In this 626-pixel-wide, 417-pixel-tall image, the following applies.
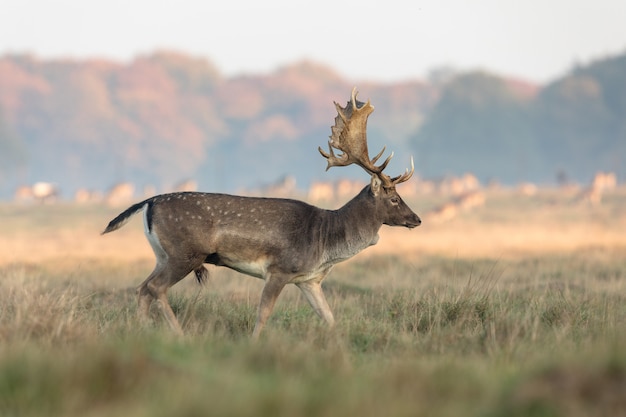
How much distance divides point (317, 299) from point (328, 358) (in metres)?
2.75

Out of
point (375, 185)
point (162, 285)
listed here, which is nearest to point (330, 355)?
point (162, 285)

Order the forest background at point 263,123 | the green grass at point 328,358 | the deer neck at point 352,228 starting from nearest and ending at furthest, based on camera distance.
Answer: the green grass at point 328,358
the deer neck at point 352,228
the forest background at point 263,123

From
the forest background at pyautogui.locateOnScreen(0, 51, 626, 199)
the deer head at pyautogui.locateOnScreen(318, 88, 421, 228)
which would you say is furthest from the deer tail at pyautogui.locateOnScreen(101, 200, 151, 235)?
the forest background at pyautogui.locateOnScreen(0, 51, 626, 199)

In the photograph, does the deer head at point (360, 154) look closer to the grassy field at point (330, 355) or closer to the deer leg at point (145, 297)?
the grassy field at point (330, 355)

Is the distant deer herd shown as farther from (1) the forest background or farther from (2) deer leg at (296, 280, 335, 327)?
(1) the forest background

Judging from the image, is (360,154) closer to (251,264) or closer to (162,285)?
(251,264)

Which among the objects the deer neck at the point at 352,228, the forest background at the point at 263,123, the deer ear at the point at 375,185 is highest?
the forest background at the point at 263,123

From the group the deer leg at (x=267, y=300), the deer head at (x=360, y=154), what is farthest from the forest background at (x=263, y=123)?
the deer leg at (x=267, y=300)

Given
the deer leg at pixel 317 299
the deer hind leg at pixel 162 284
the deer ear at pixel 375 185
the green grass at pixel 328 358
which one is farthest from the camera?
the deer ear at pixel 375 185

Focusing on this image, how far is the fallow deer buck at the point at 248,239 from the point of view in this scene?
9453 millimetres

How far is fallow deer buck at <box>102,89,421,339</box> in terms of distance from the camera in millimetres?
9453

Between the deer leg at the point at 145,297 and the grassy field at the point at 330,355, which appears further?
the deer leg at the point at 145,297

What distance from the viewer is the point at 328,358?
693cm

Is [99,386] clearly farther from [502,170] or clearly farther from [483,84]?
[483,84]
